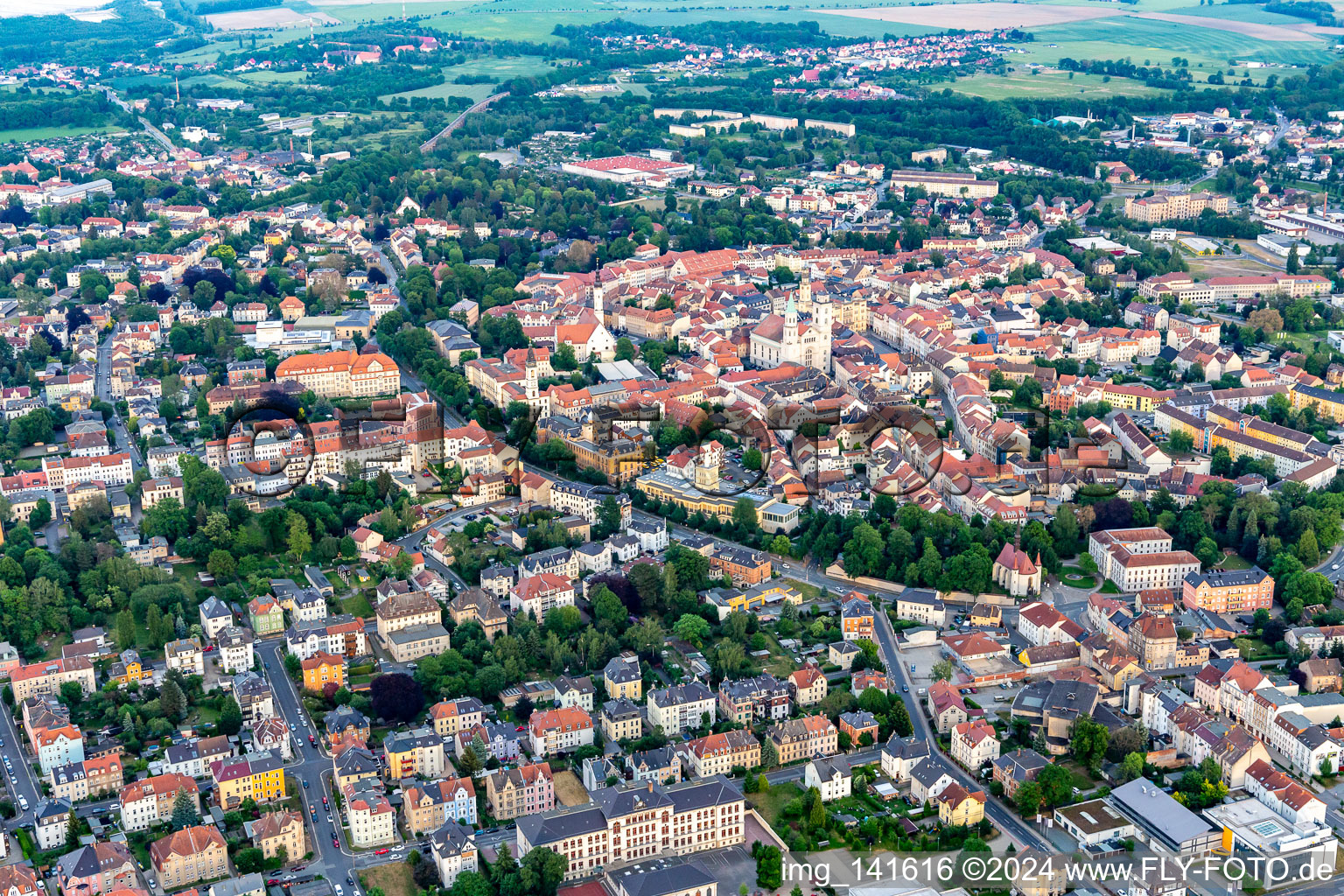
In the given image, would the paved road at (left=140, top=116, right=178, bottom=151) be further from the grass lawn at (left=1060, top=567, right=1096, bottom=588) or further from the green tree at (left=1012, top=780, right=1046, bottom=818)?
the green tree at (left=1012, top=780, right=1046, bottom=818)

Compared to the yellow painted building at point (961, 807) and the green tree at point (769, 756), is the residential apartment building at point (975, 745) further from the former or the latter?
the green tree at point (769, 756)

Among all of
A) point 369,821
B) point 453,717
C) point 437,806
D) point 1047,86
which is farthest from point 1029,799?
point 1047,86

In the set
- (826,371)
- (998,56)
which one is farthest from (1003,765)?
(998,56)

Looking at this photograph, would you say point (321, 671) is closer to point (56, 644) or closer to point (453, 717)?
point (453, 717)

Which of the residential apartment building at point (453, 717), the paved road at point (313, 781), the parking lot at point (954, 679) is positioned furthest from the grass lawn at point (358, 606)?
the parking lot at point (954, 679)

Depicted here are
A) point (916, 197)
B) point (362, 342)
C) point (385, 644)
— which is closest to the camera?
point (385, 644)

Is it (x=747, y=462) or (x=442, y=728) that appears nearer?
(x=442, y=728)

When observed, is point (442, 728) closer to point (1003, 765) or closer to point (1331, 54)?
point (1003, 765)

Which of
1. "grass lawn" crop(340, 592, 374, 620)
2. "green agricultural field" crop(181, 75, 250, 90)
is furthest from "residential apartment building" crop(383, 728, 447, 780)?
"green agricultural field" crop(181, 75, 250, 90)
